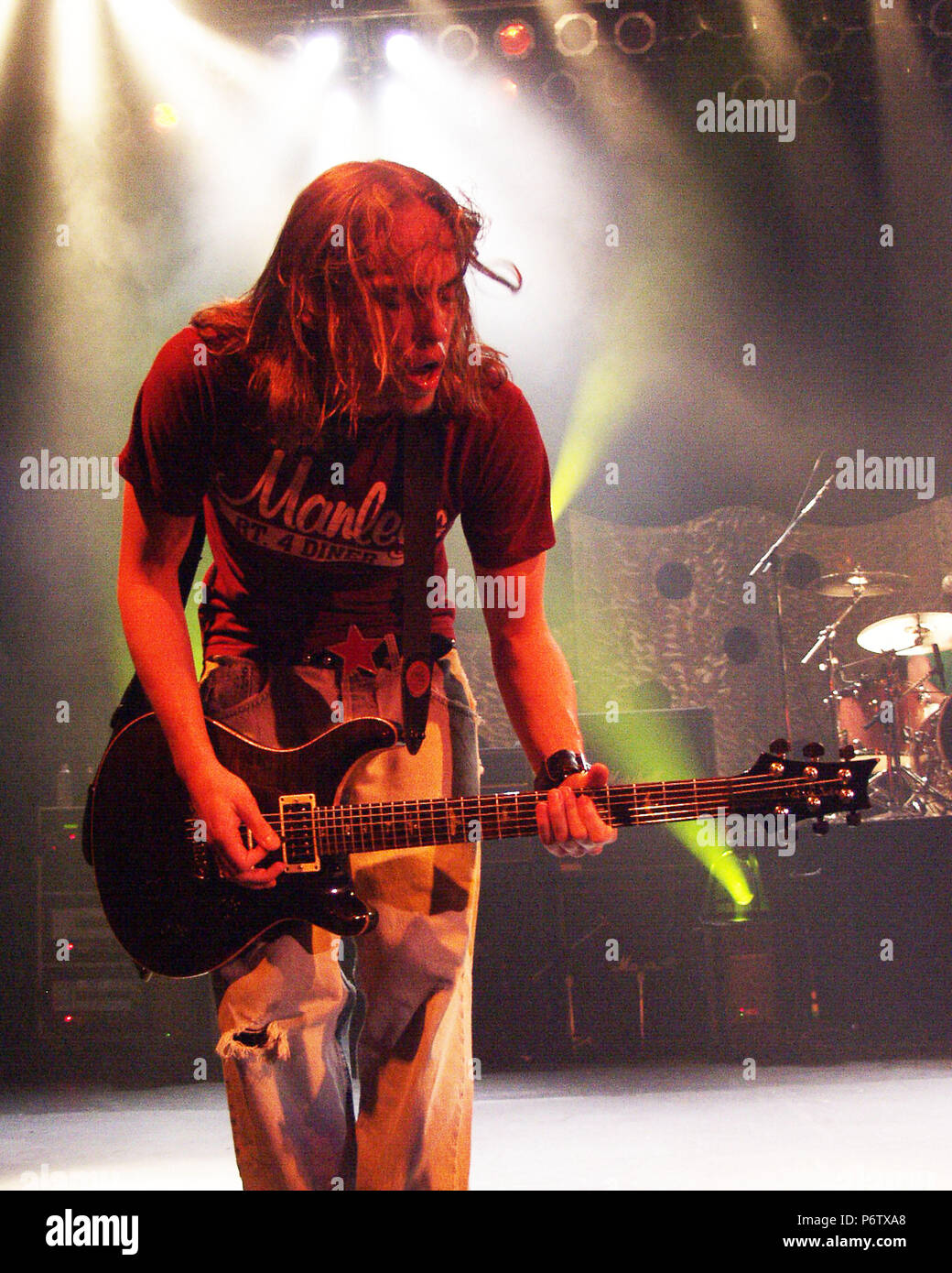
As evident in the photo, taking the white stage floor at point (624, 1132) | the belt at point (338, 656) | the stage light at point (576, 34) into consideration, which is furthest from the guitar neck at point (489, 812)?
the stage light at point (576, 34)

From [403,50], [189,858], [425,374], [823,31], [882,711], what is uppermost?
[403,50]

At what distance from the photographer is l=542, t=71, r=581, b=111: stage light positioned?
5.83 metres

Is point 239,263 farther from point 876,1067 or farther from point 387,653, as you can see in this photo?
point 876,1067

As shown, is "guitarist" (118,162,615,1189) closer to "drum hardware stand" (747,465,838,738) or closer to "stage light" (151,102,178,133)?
"drum hardware stand" (747,465,838,738)

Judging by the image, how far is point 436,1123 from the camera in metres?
2.05

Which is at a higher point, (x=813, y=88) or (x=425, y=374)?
(x=813, y=88)

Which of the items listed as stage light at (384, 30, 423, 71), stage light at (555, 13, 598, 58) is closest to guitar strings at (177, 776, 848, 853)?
stage light at (555, 13, 598, 58)

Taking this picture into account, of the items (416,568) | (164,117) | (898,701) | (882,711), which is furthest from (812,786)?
(164,117)

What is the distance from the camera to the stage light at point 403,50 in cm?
567

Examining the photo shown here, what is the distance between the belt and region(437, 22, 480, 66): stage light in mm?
4551

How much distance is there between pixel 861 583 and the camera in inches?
234

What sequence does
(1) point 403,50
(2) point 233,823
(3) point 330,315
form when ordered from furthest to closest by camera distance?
1. (1) point 403,50
2. (3) point 330,315
3. (2) point 233,823

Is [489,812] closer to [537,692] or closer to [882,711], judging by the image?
[537,692]

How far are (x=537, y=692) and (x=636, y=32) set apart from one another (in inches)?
178
